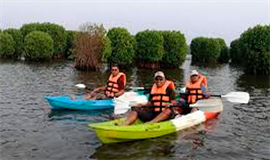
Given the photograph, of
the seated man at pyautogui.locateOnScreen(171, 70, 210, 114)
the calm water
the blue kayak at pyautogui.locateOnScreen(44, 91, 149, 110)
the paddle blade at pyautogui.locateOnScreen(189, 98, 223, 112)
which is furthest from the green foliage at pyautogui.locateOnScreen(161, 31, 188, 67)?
the paddle blade at pyautogui.locateOnScreen(189, 98, 223, 112)

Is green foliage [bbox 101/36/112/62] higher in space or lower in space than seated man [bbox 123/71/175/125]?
higher

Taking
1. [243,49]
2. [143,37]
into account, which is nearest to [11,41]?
[143,37]

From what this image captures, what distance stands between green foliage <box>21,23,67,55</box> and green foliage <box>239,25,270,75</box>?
29.5m

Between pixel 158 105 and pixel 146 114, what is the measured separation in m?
0.49

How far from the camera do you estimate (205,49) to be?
66.8 m

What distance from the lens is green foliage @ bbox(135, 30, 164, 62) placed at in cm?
4325

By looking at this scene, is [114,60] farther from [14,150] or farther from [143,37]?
[14,150]

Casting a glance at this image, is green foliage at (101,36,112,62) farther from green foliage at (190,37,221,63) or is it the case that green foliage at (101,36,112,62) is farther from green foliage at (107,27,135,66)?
green foliage at (190,37,221,63)

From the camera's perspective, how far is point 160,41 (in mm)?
44688

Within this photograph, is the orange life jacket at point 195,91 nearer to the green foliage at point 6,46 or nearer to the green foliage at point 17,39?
the green foliage at point 6,46

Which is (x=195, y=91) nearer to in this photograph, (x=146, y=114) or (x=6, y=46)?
(x=146, y=114)

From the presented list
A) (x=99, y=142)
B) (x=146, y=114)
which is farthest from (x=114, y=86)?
(x=99, y=142)

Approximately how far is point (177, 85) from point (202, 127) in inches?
539

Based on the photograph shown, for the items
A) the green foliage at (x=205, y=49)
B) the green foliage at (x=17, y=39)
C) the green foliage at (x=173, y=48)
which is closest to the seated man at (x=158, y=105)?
the green foliage at (x=173, y=48)
